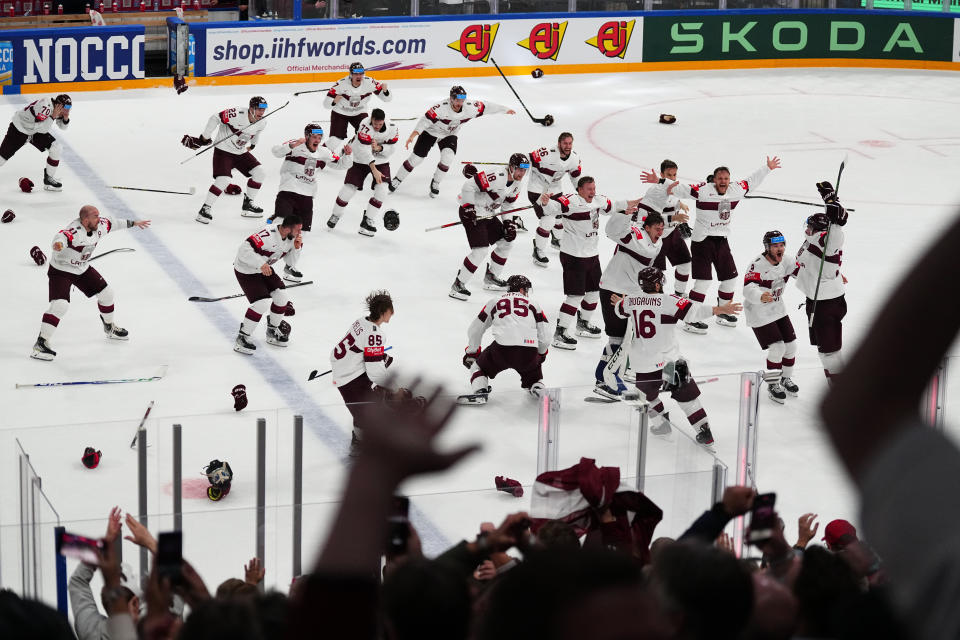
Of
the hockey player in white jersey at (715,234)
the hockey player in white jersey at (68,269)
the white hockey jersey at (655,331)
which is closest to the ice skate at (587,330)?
the hockey player in white jersey at (715,234)

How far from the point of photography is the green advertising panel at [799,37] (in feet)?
76.2

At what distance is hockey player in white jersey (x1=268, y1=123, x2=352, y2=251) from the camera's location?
13266 mm

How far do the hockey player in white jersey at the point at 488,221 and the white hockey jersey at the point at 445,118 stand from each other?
9.51 ft

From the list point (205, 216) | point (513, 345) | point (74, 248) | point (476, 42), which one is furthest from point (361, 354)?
point (476, 42)

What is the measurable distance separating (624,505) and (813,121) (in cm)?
1566

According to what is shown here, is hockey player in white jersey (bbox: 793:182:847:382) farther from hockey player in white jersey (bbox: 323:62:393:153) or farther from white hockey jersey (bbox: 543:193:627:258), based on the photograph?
hockey player in white jersey (bbox: 323:62:393:153)

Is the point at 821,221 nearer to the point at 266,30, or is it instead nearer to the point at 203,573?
the point at 203,573

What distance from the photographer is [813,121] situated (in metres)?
20.0

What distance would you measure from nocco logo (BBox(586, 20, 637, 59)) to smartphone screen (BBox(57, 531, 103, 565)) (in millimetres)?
19463

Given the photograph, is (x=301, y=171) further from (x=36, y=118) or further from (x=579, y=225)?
(x=36, y=118)

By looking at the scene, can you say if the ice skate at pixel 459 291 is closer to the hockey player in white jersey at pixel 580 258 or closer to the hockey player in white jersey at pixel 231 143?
the hockey player in white jersey at pixel 580 258

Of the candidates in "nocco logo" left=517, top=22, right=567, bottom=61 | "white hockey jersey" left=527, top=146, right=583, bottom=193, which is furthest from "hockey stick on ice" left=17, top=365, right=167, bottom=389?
"nocco logo" left=517, top=22, right=567, bottom=61

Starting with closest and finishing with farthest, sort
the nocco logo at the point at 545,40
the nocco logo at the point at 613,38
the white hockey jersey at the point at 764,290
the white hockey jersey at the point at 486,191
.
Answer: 1. the white hockey jersey at the point at 764,290
2. the white hockey jersey at the point at 486,191
3. the nocco logo at the point at 545,40
4. the nocco logo at the point at 613,38

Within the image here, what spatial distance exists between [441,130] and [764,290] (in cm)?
640
